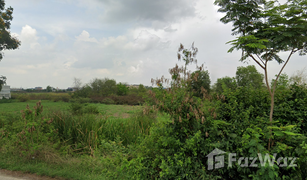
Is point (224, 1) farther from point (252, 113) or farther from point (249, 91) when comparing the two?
point (252, 113)

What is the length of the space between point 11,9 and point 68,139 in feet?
71.2

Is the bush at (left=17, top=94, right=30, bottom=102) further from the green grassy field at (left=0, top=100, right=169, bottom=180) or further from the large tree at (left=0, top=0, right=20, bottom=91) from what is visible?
the green grassy field at (left=0, top=100, right=169, bottom=180)

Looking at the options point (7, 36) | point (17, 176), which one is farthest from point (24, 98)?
point (17, 176)

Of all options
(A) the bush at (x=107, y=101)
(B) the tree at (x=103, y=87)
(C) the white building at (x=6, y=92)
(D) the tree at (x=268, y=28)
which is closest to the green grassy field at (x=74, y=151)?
(D) the tree at (x=268, y=28)

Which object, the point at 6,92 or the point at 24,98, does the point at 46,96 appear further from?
the point at 6,92

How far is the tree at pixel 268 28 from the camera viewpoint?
293 cm

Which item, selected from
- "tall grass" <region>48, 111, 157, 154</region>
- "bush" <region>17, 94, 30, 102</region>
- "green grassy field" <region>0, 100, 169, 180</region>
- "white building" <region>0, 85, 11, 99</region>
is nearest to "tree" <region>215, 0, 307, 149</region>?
"green grassy field" <region>0, 100, 169, 180</region>

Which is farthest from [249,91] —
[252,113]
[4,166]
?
[4,166]

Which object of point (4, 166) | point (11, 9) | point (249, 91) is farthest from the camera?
point (11, 9)

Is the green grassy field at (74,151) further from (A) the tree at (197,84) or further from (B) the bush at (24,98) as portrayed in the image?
(B) the bush at (24,98)

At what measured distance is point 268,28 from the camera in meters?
3.01

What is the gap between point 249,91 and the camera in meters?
3.52

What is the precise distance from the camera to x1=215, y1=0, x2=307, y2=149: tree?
9.62ft

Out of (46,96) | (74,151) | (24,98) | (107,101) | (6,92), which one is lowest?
(74,151)
